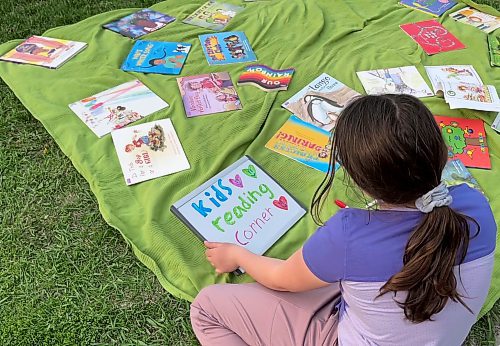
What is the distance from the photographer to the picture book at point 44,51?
270 cm

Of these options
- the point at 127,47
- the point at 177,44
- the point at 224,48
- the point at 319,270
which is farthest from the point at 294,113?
the point at 319,270

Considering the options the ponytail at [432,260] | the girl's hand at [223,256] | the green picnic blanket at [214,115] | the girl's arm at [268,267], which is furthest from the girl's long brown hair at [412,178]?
the green picnic blanket at [214,115]

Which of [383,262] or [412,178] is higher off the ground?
[412,178]

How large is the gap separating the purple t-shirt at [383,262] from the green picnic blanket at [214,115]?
655mm

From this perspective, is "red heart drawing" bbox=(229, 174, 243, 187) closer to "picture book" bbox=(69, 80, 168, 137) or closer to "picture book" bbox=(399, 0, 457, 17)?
"picture book" bbox=(69, 80, 168, 137)

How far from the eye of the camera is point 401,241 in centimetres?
112

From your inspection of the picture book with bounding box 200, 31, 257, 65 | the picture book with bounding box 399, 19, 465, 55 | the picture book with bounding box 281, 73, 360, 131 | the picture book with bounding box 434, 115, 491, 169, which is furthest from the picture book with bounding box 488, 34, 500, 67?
the picture book with bounding box 200, 31, 257, 65

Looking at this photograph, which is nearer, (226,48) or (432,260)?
(432,260)

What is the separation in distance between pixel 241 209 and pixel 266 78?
86 centimetres

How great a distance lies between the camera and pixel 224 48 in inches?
112

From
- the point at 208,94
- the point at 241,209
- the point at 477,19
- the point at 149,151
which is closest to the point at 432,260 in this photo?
the point at 241,209

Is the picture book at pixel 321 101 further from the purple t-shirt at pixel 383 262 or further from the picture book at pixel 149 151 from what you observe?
the purple t-shirt at pixel 383 262

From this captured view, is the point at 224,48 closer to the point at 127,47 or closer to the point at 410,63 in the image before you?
the point at 127,47

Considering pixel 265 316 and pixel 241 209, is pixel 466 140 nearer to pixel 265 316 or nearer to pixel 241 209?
pixel 241 209
